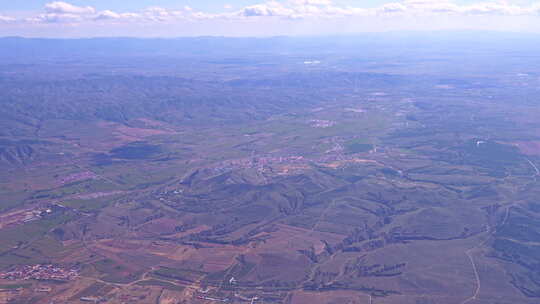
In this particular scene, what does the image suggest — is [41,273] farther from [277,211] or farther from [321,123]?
[321,123]

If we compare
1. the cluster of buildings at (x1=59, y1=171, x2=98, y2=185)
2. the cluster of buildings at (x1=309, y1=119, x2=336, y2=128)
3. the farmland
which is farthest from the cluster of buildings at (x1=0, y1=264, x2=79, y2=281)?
the cluster of buildings at (x1=309, y1=119, x2=336, y2=128)

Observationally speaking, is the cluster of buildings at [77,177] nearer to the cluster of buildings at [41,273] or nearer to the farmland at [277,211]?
the farmland at [277,211]

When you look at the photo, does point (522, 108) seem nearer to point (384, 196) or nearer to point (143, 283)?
point (384, 196)

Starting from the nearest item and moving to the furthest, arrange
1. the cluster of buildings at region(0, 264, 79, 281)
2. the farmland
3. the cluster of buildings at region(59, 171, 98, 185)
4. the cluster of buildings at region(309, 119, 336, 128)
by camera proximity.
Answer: the farmland
the cluster of buildings at region(0, 264, 79, 281)
the cluster of buildings at region(59, 171, 98, 185)
the cluster of buildings at region(309, 119, 336, 128)

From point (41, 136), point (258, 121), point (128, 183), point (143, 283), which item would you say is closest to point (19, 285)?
point (143, 283)

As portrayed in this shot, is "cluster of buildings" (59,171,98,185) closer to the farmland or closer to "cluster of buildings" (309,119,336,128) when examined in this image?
the farmland

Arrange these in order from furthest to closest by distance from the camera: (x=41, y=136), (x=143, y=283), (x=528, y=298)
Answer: (x=41, y=136) → (x=143, y=283) → (x=528, y=298)

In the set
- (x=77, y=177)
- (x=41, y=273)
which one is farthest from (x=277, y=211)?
(x=77, y=177)

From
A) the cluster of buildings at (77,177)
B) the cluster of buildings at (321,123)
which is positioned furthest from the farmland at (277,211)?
the cluster of buildings at (77,177)
